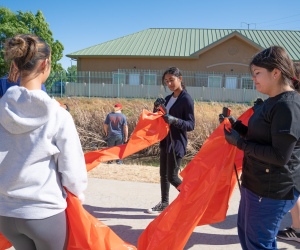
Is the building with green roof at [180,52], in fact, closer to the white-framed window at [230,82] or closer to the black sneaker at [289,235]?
the white-framed window at [230,82]

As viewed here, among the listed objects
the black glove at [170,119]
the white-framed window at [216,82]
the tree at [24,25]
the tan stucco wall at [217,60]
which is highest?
the tree at [24,25]

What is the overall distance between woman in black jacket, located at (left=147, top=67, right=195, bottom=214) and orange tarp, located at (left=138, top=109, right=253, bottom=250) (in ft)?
3.33

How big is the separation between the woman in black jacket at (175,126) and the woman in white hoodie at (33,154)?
2289 millimetres

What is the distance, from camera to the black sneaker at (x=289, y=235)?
140 inches

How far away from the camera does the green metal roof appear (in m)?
29.5

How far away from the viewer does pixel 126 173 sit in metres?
6.54

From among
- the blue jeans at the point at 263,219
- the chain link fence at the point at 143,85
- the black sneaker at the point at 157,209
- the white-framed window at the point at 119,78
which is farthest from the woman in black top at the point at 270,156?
the white-framed window at the point at 119,78

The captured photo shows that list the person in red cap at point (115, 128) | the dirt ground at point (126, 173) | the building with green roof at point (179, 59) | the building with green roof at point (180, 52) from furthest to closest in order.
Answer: the building with green roof at point (180, 52)
the building with green roof at point (179, 59)
the person in red cap at point (115, 128)
the dirt ground at point (126, 173)

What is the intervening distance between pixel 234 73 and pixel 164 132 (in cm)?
2661

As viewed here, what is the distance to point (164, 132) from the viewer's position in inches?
166

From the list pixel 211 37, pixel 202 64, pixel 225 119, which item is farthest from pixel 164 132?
pixel 211 37

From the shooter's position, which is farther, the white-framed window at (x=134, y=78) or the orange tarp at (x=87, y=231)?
the white-framed window at (x=134, y=78)

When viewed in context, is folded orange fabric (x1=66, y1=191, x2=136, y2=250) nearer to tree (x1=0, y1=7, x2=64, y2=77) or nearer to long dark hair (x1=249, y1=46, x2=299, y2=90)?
long dark hair (x1=249, y1=46, x2=299, y2=90)

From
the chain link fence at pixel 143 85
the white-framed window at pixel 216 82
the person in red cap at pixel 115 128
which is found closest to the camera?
the person in red cap at pixel 115 128
